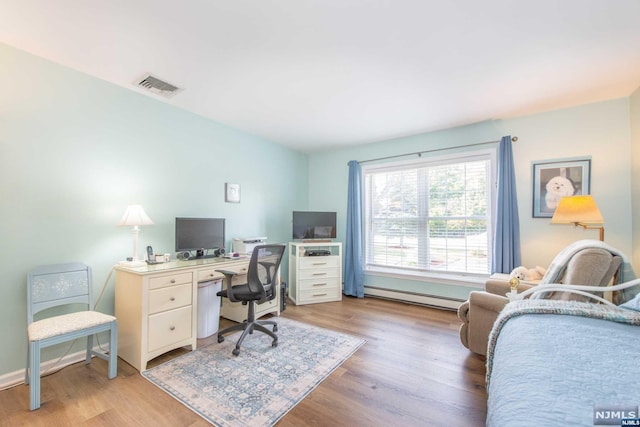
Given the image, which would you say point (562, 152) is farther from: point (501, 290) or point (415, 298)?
point (415, 298)

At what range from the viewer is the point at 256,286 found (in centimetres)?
249

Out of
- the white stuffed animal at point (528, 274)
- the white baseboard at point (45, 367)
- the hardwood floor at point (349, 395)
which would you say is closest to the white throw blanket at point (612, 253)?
the white stuffed animal at point (528, 274)

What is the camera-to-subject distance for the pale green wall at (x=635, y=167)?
8.02 ft

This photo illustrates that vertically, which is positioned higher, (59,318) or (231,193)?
(231,193)

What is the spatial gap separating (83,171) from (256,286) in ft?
5.70

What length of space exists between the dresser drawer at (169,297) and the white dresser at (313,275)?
1.64 metres

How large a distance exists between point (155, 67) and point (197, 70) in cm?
32

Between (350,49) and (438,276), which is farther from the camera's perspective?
(438,276)

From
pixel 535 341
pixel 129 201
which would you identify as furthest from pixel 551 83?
pixel 129 201

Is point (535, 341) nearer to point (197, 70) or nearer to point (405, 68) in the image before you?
point (405, 68)

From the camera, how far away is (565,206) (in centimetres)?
233

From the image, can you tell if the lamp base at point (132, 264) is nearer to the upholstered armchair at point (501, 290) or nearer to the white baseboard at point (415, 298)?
the upholstered armchair at point (501, 290)

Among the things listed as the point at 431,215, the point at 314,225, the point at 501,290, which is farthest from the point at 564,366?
the point at 314,225

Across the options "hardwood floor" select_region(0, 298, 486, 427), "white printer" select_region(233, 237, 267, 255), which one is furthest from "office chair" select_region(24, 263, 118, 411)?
"white printer" select_region(233, 237, 267, 255)
